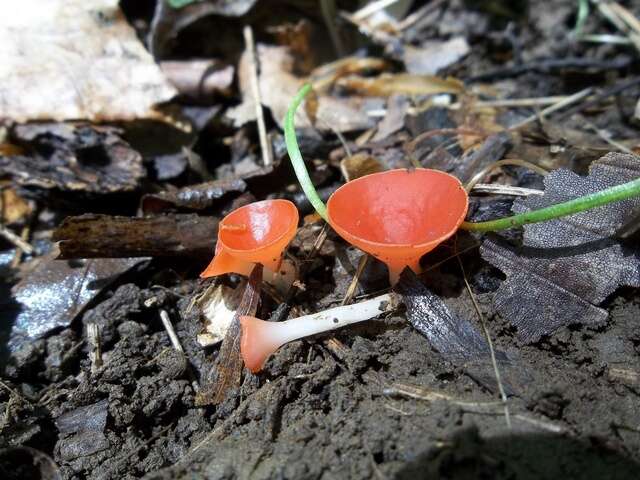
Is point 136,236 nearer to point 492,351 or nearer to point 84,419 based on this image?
point 84,419

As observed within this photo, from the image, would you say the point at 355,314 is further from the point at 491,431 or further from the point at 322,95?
the point at 322,95

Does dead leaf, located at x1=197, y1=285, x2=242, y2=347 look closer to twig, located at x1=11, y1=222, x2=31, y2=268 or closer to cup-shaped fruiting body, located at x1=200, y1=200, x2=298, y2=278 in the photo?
cup-shaped fruiting body, located at x1=200, y1=200, x2=298, y2=278

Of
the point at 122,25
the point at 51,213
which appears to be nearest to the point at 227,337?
→ the point at 51,213

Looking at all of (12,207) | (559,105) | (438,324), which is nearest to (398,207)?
(438,324)

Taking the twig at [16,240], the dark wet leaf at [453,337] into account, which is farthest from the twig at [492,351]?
the twig at [16,240]

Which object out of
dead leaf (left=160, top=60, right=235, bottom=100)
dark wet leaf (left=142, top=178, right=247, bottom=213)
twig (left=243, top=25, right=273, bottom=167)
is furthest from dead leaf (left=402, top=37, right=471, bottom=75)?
dark wet leaf (left=142, top=178, right=247, bottom=213)

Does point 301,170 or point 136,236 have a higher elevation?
point 301,170

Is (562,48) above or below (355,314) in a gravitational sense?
below
